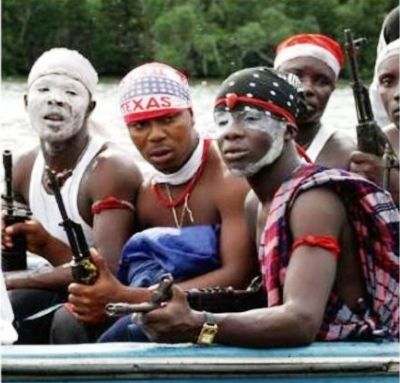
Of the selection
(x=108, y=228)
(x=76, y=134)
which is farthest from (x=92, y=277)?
(x=76, y=134)

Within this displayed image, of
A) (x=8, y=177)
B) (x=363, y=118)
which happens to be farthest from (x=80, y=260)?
(x=363, y=118)

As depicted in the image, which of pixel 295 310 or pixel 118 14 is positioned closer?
pixel 295 310

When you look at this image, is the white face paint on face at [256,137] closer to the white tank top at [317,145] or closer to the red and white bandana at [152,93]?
the red and white bandana at [152,93]

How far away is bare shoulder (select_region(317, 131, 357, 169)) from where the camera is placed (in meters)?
4.99

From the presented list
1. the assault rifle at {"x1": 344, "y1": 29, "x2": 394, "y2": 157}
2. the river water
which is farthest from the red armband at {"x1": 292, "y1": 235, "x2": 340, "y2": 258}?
the river water

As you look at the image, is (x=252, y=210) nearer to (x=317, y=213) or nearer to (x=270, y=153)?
(x=270, y=153)

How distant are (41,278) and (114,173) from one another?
420 mm

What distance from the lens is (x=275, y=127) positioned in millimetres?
3982

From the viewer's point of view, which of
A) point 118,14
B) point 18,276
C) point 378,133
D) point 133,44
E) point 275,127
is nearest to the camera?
point 275,127

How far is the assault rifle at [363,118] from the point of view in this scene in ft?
14.4

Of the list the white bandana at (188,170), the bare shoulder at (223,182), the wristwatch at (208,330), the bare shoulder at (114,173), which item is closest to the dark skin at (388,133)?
the bare shoulder at (223,182)

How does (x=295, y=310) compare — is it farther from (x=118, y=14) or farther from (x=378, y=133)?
(x=118, y=14)

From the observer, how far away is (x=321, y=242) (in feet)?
12.2

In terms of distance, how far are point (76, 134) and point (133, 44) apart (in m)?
21.5
